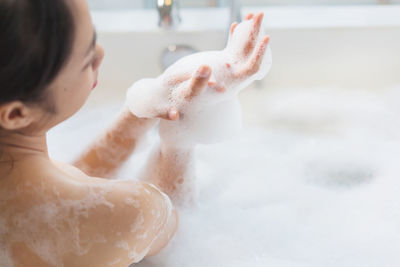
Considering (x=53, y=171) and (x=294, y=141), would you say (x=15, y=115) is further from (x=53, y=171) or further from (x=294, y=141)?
(x=294, y=141)

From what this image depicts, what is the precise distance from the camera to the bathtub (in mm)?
867

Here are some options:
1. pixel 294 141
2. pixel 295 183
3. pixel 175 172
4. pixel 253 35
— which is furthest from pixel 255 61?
pixel 294 141

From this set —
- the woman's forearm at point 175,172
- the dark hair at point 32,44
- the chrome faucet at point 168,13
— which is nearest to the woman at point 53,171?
the dark hair at point 32,44

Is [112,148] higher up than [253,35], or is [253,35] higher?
[253,35]

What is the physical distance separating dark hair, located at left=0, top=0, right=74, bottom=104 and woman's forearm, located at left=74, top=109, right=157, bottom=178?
15.8 inches

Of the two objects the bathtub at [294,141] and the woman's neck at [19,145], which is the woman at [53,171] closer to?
the woman's neck at [19,145]

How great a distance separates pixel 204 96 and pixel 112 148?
0.28 m

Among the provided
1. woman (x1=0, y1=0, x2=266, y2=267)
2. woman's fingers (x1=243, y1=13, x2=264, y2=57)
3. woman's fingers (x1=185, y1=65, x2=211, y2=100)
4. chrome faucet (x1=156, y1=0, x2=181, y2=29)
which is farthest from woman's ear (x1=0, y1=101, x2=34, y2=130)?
chrome faucet (x1=156, y1=0, x2=181, y2=29)

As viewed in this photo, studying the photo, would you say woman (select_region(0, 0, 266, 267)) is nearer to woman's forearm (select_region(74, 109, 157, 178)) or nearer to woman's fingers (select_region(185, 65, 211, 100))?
woman's fingers (select_region(185, 65, 211, 100))

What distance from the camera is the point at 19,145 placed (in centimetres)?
59

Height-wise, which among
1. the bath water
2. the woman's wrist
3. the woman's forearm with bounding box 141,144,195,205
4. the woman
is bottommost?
the bath water

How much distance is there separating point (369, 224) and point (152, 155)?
1.54ft

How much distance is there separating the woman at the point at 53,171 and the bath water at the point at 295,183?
0.22m

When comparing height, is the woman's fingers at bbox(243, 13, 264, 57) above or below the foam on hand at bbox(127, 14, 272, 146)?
above
